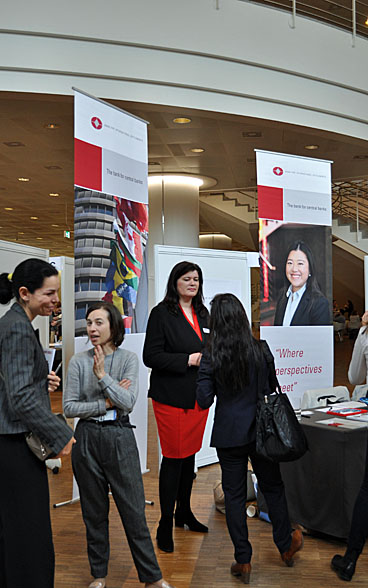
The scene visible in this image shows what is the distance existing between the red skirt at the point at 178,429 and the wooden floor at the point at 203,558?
0.61 m

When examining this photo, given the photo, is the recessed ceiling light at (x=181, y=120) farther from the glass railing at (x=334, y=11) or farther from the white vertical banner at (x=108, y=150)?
the white vertical banner at (x=108, y=150)

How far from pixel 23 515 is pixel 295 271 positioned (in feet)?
11.5

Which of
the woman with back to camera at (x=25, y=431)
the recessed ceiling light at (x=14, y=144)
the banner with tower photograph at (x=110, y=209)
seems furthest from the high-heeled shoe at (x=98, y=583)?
the recessed ceiling light at (x=14, y=144)

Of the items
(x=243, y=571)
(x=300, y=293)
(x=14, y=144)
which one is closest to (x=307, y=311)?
(x=300, y=293)

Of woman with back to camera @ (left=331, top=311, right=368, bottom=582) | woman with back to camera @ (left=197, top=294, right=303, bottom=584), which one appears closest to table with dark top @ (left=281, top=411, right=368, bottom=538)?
woman with back to camera @ (left=331, top=311, right=368, bottom=582)

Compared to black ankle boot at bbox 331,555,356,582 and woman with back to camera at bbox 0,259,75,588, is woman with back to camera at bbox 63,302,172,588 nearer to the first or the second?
woman with back to camera at bbox 0,259,75,588

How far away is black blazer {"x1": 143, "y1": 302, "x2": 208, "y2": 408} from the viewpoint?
11.9 feet

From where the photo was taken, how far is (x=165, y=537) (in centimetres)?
362

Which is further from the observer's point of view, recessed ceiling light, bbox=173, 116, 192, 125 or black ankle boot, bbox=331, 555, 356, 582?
recessed ceiling light, bbox=173, 116, 192, 125

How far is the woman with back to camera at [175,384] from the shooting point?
3613mm

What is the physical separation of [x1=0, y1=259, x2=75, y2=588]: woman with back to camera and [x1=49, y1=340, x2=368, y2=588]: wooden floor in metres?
0.93

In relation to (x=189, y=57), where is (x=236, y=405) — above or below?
below

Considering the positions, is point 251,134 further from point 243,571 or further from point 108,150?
point 243,571

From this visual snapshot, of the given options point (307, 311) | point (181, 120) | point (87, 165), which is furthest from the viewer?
point (181, 120)
